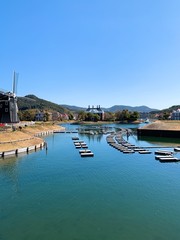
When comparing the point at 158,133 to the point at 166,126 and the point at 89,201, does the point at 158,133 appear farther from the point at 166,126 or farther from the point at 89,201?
the point at 89,201

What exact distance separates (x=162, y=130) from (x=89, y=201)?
6950 cm

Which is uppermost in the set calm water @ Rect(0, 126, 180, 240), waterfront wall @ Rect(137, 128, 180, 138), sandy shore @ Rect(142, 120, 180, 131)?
sandy shore @ Rect(142, 120, 180, 131)

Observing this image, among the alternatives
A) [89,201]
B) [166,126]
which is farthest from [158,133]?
[89,201]

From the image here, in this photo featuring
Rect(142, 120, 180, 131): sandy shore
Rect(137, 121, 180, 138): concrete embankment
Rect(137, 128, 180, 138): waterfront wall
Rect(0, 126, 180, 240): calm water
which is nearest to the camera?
Rect(0, 126, 180, 240): calm water

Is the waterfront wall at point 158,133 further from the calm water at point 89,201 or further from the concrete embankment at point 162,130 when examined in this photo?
the calm water at point 89,201

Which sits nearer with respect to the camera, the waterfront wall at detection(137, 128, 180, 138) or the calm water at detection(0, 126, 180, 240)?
the calm water at detection(0, 126, 180, 240)

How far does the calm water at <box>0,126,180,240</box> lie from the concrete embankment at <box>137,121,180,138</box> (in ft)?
154

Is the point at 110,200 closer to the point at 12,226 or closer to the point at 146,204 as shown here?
the point at 146,204

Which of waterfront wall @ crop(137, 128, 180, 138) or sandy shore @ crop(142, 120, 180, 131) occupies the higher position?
sandy shore @ crop(142, 120, 180, 131)

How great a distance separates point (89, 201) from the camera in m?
22.4

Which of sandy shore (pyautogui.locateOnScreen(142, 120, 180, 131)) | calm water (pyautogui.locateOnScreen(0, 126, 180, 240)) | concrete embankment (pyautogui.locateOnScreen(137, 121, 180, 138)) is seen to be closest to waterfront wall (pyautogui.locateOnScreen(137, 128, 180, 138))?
concrete embankment (pyautogui.locateOnScreen(137, 121, 180, 138))

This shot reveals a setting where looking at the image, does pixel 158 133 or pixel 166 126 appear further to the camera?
pixel 166 126

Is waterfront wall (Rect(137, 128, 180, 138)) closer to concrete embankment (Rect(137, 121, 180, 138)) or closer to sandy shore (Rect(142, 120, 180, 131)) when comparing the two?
concrete embankment (Rect(137, 121, 180, 138))

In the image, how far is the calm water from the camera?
16562 millimetres
